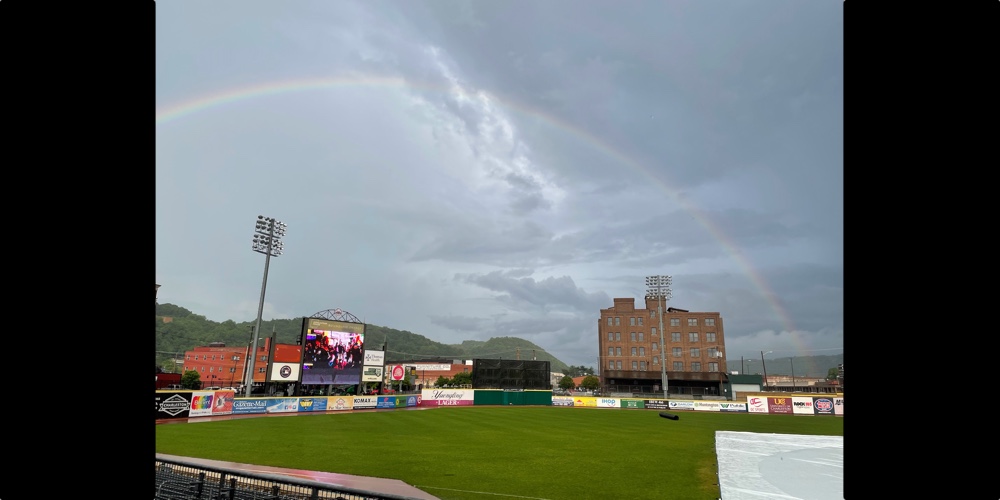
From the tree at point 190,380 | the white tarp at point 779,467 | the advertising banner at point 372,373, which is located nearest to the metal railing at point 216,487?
the white tarp at point 779,467

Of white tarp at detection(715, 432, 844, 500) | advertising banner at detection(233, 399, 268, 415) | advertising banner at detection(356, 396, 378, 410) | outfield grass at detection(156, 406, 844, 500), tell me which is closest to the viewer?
white tarp at detection(715, 432, 844, 500)

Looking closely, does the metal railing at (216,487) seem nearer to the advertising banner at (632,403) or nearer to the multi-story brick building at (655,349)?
the advertising banner at (632,403)

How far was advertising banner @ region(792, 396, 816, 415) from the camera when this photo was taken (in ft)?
189

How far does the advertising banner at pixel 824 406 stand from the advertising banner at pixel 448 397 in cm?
4117

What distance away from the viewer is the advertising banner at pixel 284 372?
59.9 m

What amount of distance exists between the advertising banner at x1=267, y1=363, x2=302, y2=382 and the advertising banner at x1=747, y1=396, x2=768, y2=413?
178 ft

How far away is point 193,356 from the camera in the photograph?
11362cm

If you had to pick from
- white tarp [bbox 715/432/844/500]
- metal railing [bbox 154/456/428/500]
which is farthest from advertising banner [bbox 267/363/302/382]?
metal railing [bbox 154/456/428/500]

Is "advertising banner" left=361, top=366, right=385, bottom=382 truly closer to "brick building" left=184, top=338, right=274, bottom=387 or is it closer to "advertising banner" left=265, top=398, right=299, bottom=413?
"advertising banner" left=265, top=398, right=299, bottom=413

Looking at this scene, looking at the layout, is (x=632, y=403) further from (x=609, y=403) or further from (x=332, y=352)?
(x=332, y=352)
